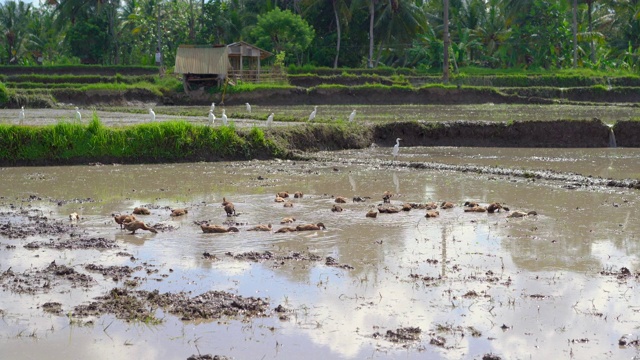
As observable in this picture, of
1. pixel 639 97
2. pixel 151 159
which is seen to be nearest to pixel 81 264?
pixel 151 159

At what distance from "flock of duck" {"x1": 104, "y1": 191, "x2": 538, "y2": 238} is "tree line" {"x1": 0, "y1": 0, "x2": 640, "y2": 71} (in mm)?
30798

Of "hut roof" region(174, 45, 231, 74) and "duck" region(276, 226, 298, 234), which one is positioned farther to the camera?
"hut roof" region(174, 45, 231, 74)

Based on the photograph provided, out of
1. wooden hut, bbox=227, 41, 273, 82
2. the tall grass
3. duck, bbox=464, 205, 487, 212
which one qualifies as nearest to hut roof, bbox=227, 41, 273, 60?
wooden hut, bbox=227, 41, 273, 82

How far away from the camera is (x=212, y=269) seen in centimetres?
798

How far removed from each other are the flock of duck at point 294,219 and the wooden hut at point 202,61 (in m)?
24.6

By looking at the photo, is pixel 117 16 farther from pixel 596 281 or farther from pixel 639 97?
pixel 596 281

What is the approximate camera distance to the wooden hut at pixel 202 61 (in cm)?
3603

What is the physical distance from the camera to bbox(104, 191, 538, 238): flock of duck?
967 cm

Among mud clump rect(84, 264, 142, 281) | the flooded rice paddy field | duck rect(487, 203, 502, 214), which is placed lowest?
mud clump rect(84, 264, 142, 281)

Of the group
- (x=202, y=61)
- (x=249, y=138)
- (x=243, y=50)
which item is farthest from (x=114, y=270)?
(x=243, y=50)

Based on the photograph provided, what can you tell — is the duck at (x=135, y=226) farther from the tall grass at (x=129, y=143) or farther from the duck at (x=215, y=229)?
the tall grass at (x=129, y=143)

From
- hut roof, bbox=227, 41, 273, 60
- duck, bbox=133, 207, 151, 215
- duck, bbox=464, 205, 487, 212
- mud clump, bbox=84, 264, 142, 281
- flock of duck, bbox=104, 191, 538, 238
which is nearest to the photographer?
mud clump, bbox=84, 264, 142, 281

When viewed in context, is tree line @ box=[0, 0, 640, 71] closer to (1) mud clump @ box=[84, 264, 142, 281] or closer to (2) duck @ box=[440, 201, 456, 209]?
(2) duck @ box=[440, 201, 456, 209]

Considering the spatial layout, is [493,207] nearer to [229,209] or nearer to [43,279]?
[229,209]
